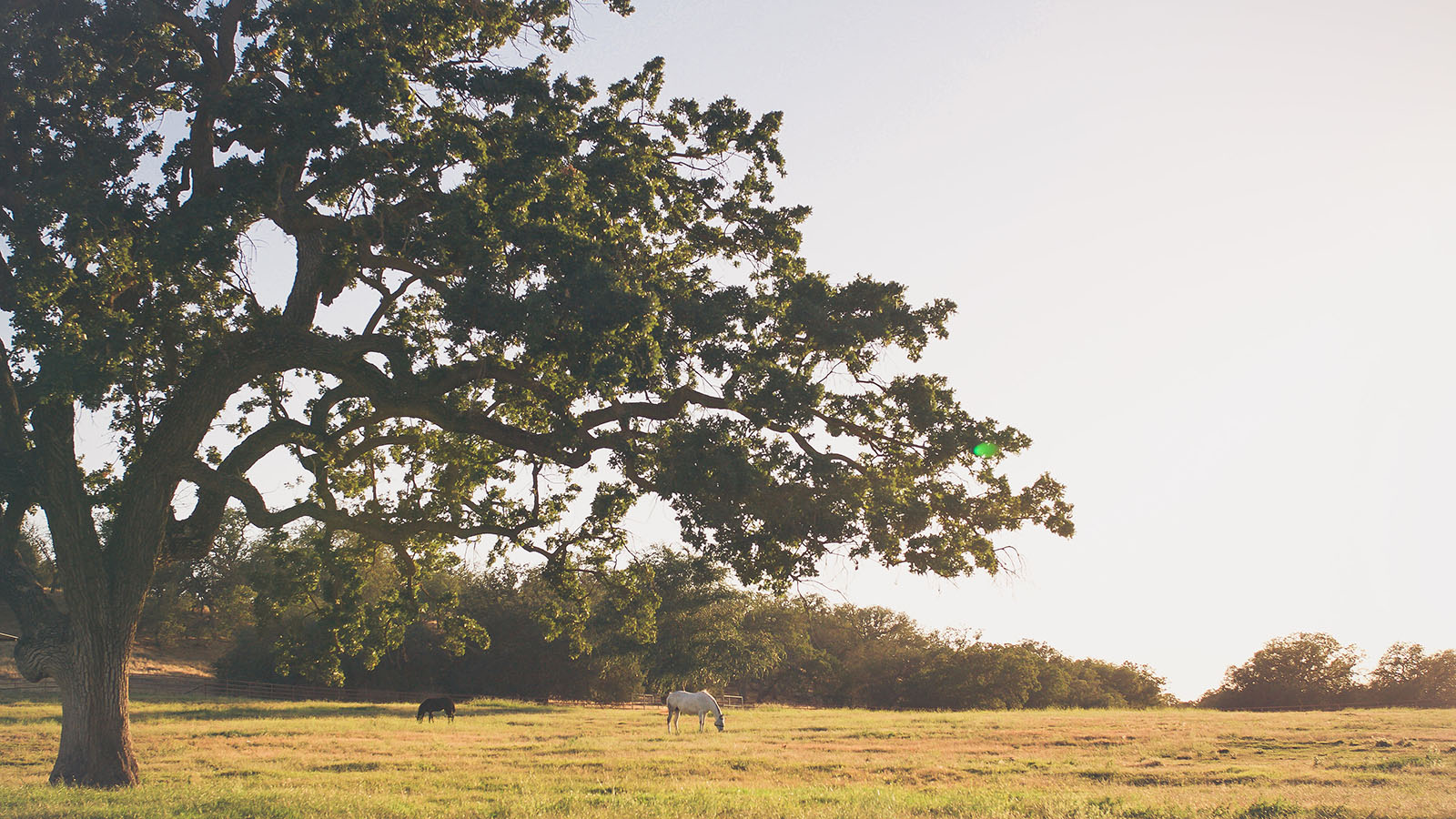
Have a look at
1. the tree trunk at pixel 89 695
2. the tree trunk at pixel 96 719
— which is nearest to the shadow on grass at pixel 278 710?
the tree trunk at pixel 89 695

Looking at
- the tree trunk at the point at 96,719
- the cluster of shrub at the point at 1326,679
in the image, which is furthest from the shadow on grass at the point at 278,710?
the cluster of shrub at the point at 1326,679

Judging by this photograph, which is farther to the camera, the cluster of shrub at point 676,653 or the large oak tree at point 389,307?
the cluster of shrub at point 676,653

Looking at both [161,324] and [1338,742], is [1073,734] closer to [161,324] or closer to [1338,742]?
[1338,742]

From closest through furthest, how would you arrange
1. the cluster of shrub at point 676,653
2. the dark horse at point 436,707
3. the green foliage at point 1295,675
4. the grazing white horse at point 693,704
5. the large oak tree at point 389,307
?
1. the large oak tree at point 389,307
2. the grazing white horse at point 693,704
3. the dark horse at point 436,707
4. the cluster of shrub at point 676,653
5. the green foliage at point 1295,675

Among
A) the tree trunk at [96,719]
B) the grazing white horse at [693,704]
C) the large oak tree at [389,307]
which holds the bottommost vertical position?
the grazing white horse at [693,704]

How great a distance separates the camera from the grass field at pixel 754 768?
1398 centimetres

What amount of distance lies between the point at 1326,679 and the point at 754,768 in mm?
69508

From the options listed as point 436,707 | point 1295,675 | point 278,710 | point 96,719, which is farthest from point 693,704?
point 1295,675

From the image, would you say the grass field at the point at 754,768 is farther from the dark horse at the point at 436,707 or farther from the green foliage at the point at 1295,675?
the green foliage at the point at 1295,675

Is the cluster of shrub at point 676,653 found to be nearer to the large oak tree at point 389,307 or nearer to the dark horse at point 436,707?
the dark horse at point 436,707

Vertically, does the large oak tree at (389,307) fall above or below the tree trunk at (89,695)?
above

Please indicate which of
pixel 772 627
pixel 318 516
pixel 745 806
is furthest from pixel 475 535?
pixel 772 627

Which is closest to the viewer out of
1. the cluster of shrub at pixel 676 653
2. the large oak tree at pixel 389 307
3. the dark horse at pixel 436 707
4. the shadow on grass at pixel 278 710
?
the large oak tree at pixel 389 307

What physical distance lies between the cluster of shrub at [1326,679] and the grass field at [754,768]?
126 feet
